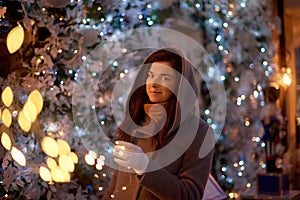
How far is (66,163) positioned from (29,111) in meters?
0.46

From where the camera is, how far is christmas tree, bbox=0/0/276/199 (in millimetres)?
3303

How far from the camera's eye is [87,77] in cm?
359

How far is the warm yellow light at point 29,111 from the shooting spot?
316cm

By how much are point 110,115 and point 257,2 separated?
1889mm

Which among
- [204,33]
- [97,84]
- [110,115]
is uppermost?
[204,33]

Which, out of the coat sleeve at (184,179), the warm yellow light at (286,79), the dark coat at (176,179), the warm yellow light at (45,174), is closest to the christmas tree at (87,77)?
the warm yellow light at (45,174)

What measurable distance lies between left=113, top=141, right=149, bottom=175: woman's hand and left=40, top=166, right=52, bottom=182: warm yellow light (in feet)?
5.05

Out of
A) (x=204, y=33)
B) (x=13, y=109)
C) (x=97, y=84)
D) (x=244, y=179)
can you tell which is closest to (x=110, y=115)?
(x=97, y=84)

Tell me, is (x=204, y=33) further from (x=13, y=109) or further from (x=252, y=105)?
(x=13, y=109)

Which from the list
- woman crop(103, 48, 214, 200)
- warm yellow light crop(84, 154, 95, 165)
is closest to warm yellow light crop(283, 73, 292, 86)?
warm yellow light crop(84, 154, 95, 165)

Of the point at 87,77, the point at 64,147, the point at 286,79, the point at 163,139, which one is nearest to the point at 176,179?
the point at 163,139

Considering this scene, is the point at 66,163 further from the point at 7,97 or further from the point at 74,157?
the point at 7,97

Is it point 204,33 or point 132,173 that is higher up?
point 204,33

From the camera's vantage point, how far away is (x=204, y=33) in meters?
4.26
